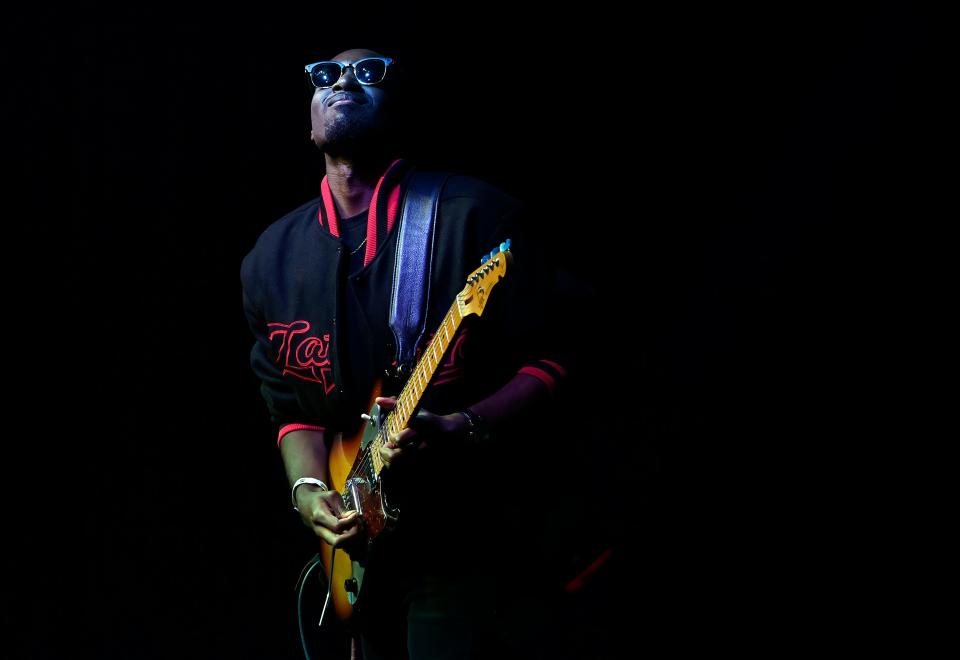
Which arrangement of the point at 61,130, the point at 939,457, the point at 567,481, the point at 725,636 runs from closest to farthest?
the point at 567,481
the point at 939,457
the point at 725,636
the point at 61,130

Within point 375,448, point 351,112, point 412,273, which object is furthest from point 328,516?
point 351,112

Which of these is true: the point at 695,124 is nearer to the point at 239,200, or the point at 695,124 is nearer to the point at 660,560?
the point at 660,560

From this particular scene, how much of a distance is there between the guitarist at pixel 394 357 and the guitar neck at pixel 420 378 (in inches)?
1.6

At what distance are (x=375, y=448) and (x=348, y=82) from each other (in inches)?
30.7

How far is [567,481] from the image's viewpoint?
2008 mm

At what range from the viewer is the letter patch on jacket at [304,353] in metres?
1.96

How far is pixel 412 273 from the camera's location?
1864 mm

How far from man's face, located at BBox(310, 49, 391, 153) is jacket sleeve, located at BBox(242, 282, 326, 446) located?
0.41 meters

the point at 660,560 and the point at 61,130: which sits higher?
the point at 61,130

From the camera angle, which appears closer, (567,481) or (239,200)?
(567,481)

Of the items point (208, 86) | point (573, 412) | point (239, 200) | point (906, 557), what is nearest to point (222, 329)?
point (239, 200)

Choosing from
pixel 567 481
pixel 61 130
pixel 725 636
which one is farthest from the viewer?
pixel 61 130

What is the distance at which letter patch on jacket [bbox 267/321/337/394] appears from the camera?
196 centimetres

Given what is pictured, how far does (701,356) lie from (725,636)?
702 mm
